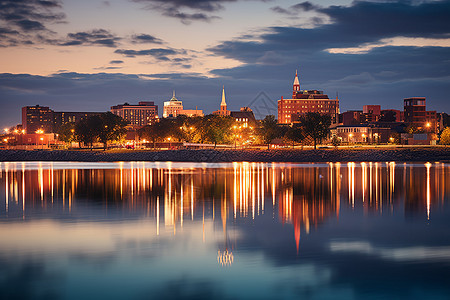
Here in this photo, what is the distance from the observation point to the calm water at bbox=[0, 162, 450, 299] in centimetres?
1673

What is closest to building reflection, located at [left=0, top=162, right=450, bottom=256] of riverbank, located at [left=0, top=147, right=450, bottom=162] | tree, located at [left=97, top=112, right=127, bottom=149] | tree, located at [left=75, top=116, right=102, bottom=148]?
riverbank, located at [left=0, top=147, right=450, bottom=162]

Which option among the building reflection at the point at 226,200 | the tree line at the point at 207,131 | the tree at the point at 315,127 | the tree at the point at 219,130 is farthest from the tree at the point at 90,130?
the building reflection at the point at 226,200

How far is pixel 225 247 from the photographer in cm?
2284

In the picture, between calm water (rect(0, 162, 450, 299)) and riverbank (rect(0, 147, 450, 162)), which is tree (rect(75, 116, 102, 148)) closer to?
riverbank (rect(0, 147, 450, 162))

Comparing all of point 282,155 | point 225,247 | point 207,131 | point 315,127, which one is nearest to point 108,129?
point 207,131

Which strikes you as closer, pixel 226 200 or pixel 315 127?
pixel 226 200

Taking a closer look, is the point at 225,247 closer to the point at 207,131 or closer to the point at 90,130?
the point at 90,130

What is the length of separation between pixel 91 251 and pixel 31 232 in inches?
270

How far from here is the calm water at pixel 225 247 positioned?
54.9 feet

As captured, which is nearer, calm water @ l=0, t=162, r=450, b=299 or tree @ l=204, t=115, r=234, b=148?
calm water @ l=0, t=162, r=450, b=299

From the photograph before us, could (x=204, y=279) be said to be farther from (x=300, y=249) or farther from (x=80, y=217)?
(x=80, y=217)

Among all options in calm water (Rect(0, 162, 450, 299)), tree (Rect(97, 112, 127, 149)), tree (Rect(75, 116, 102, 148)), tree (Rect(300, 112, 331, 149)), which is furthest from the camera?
tree (Rect(97, 112, 127, 149))

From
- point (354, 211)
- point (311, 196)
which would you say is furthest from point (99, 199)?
point (354, 211)

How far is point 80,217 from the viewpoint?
32.7 metres
